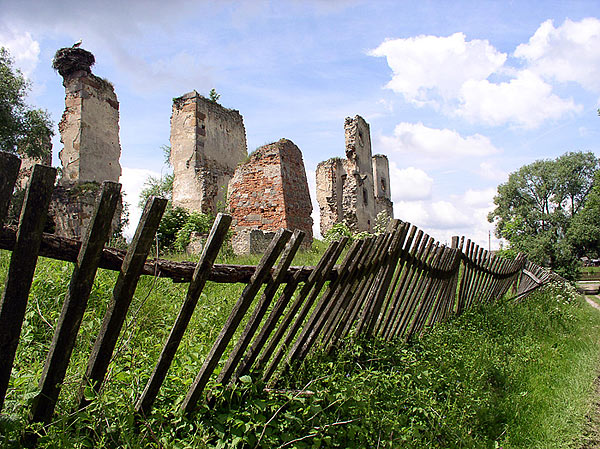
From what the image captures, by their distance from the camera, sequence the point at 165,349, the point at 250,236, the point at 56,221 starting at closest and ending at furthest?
1. the point at 165,349
2. the point at 250,236
3. the point at 56,221

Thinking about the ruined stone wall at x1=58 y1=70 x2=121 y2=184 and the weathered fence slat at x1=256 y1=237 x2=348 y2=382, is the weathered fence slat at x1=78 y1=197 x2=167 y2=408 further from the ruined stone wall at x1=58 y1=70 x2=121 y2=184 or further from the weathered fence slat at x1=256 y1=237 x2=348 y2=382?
the ruined stone wall at x1=58 y1=70 x2=121 y2=184

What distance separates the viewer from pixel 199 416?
197cm

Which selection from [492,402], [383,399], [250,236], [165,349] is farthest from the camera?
[250,236]

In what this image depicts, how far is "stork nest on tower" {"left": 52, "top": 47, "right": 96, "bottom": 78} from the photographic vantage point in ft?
43.4

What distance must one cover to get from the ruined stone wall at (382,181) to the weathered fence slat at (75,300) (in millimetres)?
28808

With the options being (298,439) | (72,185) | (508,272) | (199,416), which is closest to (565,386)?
(298,439)

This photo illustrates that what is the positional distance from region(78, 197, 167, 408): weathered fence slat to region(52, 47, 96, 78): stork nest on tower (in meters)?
14.2

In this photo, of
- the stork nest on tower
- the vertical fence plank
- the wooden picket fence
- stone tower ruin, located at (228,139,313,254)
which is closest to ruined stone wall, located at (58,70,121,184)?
the stork nest on tower

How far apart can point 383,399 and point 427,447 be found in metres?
0.38

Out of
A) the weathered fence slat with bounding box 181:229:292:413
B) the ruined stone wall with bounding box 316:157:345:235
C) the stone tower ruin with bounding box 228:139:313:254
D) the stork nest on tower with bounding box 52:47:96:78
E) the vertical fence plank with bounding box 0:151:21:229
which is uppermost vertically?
the stork nest on tower with bounding box 52:47:96:78

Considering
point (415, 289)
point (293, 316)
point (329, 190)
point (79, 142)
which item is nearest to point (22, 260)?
point (293, 316)

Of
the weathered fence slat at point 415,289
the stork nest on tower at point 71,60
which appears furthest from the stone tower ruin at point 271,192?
the weathered fence slat at point 415,289

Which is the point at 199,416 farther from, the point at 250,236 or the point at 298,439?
the point at 250,236

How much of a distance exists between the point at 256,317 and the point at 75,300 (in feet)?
3.12
